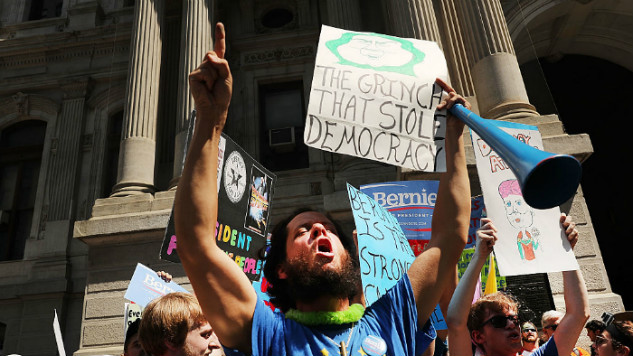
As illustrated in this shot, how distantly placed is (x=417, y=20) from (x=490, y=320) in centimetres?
829

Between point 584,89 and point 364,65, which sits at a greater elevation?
point 584,89

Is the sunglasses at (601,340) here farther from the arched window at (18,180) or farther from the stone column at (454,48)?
the arched window at (18,180)

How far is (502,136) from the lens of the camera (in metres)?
1.93

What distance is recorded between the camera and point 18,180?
16.3 metres

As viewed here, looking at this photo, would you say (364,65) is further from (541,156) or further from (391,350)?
(391,350)

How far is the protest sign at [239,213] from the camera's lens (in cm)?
516

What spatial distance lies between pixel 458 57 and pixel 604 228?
1290 cm

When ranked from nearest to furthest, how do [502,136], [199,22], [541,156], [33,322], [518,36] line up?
[541,156], [502,136], [199,22], [33,322], [518,36]

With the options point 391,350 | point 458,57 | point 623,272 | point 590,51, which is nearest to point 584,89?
point 590,51

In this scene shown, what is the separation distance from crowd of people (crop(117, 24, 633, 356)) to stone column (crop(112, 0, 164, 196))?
928 centimetres

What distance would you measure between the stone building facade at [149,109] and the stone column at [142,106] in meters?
0.04

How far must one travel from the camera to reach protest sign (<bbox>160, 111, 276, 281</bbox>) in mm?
5156

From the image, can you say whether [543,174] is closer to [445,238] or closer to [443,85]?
[445,238]

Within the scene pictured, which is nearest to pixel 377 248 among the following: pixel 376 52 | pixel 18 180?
pixel 376 52
